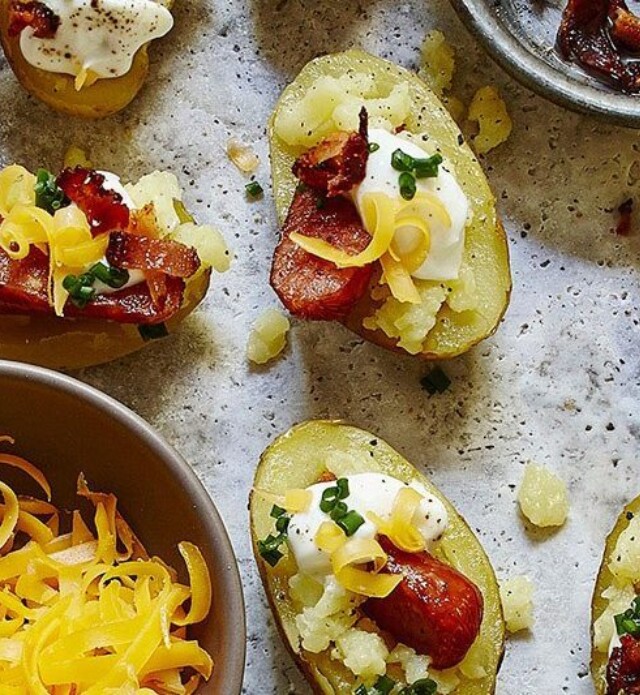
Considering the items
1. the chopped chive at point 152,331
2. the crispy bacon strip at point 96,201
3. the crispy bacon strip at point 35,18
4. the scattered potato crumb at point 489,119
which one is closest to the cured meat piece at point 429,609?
the chopped chive at point 152,331

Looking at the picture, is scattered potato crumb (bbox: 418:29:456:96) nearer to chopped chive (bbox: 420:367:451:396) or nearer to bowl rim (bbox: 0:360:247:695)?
chopped chive (bbox: 420:367:451:396)

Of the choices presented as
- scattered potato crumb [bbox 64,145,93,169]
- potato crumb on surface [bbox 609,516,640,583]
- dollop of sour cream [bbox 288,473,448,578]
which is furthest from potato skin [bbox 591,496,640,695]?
scattered potato crumb [bbox 64,145,93,169]

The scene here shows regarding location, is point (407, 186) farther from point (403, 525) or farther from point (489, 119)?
point (403, 525)

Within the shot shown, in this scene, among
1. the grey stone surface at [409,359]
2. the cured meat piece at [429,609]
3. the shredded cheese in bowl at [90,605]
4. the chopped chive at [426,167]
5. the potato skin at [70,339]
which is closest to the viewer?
the shredded cheese in bowl at [90,605]

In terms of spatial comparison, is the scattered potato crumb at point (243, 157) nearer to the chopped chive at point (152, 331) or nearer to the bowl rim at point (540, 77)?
the chopped chive at point (152, 331)

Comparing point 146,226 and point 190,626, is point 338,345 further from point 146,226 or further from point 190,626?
point 190,626

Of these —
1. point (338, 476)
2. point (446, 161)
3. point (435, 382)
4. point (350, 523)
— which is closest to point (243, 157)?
point (446, 161)
